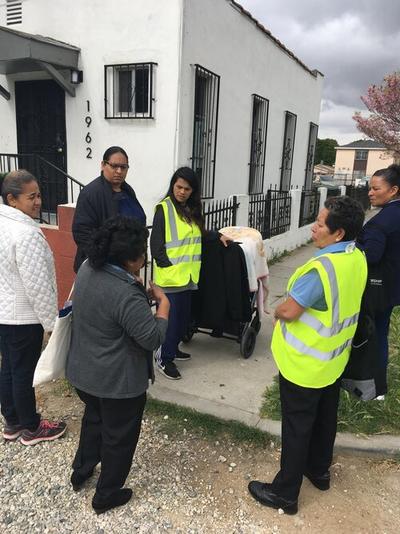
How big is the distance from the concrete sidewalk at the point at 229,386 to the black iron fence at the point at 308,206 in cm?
608

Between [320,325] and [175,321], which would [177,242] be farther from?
[320,325]

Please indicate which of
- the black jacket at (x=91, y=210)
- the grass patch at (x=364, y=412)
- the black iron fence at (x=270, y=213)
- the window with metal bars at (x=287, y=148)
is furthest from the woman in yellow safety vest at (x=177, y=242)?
the window with metal bars at (x=287, y=148)

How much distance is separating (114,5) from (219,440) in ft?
21.0

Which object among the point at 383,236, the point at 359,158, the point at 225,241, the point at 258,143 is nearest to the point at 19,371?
the point at 225,241

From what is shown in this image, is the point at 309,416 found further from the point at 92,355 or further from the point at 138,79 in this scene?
the point at 138,79

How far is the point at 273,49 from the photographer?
9.96 meters

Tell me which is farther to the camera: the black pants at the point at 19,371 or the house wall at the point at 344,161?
the house wall at the point at 344,161

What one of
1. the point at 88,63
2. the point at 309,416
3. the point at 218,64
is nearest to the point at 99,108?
the point at 88,63

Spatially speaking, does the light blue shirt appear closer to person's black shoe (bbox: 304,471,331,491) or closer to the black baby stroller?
person's black shoe (bbox: 304,471,331,491)

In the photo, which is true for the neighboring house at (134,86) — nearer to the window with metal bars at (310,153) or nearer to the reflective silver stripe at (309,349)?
the reflective silver stripe at (309,349)

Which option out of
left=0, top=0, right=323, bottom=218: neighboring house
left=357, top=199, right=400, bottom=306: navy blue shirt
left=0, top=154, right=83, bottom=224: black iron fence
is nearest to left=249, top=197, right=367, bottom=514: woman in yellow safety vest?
left=357, top=199, right=400, bottom=306: navy blue shirt

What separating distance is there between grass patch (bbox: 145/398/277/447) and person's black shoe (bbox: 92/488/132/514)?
2.23 ft

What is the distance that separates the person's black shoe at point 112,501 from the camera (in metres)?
2.29

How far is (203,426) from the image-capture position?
3100 millimetres
